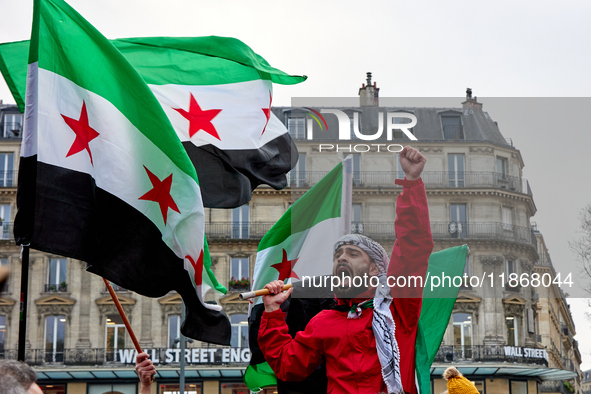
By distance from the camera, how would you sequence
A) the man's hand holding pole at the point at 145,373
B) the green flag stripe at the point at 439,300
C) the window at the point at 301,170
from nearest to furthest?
the man's hand holding pole at the point at 145,373
the green flag stripe at the point at 439,300
the window at the point at 301,170

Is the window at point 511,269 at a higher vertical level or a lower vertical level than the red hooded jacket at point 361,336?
higher

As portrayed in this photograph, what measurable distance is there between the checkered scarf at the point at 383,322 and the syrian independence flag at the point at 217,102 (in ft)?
8.59

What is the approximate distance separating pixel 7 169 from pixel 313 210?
38.2 metres

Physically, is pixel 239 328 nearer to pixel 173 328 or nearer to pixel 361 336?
pixel 173 328

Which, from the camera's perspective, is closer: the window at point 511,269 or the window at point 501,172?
the window at point 511,269

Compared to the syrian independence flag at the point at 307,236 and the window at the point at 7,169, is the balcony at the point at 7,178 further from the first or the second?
the syrian independence flag at the point at 307,236

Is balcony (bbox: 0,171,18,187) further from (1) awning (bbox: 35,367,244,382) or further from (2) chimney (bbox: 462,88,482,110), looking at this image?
(2) chimney (bbox: 462,88,482,110)

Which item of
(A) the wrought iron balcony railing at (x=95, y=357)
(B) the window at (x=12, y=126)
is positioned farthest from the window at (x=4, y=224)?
(A) the wrought iron balcony railing at (x=95, y=357)

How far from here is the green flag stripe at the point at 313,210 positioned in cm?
1056

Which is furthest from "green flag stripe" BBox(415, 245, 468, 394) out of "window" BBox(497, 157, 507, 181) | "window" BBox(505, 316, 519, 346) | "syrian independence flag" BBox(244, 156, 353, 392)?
"window" BBox(505, 316, 519, 346)

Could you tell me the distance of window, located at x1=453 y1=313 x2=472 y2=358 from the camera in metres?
43.6

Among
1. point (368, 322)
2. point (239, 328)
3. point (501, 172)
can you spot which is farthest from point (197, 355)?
point (368, 322)

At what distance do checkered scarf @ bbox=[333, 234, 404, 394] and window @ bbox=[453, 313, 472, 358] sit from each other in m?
37.6

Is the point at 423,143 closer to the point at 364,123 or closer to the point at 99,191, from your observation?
the point at 364,123
